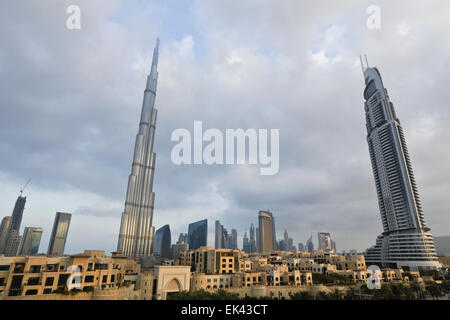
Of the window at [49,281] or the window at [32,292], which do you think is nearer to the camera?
the window at [32,292]

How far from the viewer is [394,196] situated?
465ft

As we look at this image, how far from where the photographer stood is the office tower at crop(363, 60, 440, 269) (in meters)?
125

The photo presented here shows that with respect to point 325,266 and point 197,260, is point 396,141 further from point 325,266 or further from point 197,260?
point 197,260

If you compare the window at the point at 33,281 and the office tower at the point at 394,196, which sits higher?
the office tower at the point at 394,196

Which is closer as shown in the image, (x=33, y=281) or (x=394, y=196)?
(x=33, y=281)

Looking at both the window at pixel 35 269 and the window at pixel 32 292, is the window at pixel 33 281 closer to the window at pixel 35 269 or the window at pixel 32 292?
the window at pixel 32 292

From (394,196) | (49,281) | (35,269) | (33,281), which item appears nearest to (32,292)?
(33,281)

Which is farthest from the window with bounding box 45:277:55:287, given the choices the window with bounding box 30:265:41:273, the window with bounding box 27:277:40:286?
the window with bounding box 30:265:41:273

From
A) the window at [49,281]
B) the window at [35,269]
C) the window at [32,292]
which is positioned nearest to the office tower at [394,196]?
the window at [49,281]

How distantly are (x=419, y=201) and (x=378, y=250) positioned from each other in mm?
37928

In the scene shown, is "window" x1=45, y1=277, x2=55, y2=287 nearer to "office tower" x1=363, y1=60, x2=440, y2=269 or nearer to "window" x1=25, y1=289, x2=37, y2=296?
"window" x1=25, y1=289, x2=37, y2=296

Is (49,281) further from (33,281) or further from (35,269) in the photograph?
(35,269)

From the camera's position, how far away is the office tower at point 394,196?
409 feet

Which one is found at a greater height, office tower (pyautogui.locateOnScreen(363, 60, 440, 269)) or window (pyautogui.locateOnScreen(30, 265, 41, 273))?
office tower (pyautogui.locateOnScreen(363, 60, 440, 269))
